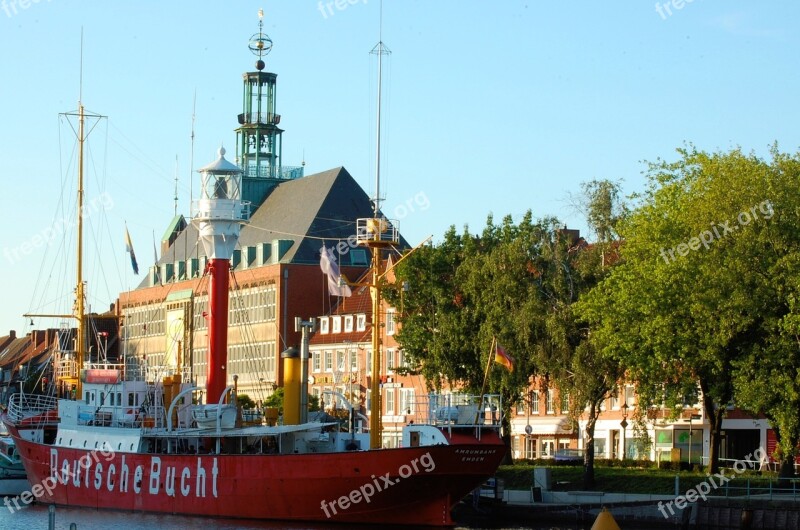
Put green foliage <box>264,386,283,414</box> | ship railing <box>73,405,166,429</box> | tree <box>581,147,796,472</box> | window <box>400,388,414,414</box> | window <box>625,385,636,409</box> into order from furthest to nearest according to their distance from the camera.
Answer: window <box>400,388,414,414</box> → green foliage <box>264,386,283,414</box> → window <box>625,385,636,409</box> → ship railing <box>73,405,166,429</box> → tree <box>581,147,796,472</box>

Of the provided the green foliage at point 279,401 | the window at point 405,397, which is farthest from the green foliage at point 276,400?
the window at point 405,397

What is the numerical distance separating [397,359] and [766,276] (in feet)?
154

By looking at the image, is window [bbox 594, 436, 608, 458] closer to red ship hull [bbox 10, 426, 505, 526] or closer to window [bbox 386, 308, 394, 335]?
window [bbox 386, 308, 394, 335]

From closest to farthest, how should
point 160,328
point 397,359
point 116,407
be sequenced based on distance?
1. point 116,407
2. point 397,359
3. point 160,328

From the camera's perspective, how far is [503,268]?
258ft

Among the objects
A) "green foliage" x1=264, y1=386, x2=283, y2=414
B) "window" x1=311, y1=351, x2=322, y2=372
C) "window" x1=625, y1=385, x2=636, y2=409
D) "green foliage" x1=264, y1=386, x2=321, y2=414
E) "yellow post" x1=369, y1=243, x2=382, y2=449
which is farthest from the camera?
"window" x1=311, y1=351, x2=322, y2=372

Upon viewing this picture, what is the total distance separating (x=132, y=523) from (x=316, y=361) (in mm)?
56567

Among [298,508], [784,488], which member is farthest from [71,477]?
[784,488]

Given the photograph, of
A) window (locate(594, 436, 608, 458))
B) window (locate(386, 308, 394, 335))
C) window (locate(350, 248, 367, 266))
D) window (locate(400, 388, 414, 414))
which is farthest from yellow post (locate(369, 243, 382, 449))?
window (locate(350, 248, 367, 266))

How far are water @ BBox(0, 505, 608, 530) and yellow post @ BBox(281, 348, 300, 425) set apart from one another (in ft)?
18.6

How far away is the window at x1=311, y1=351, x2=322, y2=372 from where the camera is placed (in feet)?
385

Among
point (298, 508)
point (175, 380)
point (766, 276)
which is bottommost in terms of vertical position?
point (298, 508)

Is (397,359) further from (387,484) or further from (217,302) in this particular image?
(387,484)

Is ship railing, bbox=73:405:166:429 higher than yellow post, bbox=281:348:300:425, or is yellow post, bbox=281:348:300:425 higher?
yellow post, bbox=281:348:300:425
